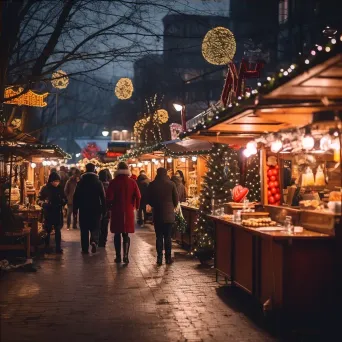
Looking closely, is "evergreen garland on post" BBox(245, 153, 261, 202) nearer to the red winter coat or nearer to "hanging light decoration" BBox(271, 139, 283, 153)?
A: the red winter coat

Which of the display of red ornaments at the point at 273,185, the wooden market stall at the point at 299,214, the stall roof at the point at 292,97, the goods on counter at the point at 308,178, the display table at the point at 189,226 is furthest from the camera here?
the display table at the point at 189,226

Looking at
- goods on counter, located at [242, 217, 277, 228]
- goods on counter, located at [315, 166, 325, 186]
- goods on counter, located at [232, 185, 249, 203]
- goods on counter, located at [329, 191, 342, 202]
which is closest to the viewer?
goods on counter, located at [329, 191, 342, 202]

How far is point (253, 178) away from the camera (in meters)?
14.3

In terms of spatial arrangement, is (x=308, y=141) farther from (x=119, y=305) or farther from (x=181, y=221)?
(x=181, y=221)

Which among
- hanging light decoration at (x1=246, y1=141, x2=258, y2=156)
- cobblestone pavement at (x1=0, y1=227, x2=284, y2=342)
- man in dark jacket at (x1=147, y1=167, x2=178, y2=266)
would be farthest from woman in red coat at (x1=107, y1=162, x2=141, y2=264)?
hanging light decoration at (x1=246, y1=141, x2=258, y2=156)

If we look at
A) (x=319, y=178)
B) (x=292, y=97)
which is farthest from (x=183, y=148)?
(x=292, y=97)

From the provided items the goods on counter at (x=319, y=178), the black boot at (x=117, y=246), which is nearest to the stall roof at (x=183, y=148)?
the black boot at (x=117, y=246)

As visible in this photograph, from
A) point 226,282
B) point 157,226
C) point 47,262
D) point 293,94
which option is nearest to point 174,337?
point 293,94

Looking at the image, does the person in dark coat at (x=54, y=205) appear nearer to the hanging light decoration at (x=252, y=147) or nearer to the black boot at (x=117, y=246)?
the black boot at (x=117, y=246)

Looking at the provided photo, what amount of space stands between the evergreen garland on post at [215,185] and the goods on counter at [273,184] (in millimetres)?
2393

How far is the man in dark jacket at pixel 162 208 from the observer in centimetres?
1467

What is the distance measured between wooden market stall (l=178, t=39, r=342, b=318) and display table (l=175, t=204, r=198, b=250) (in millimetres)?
5572

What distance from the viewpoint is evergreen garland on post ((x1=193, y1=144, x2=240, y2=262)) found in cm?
1472

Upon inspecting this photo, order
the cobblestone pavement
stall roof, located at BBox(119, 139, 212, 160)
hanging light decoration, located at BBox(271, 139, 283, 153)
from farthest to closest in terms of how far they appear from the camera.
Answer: stall roof, located at BBox(119, 139, 212, 160)
hanging light decoration, located at BBox(271, 139, 283, 153)
the cobblestone pavement
